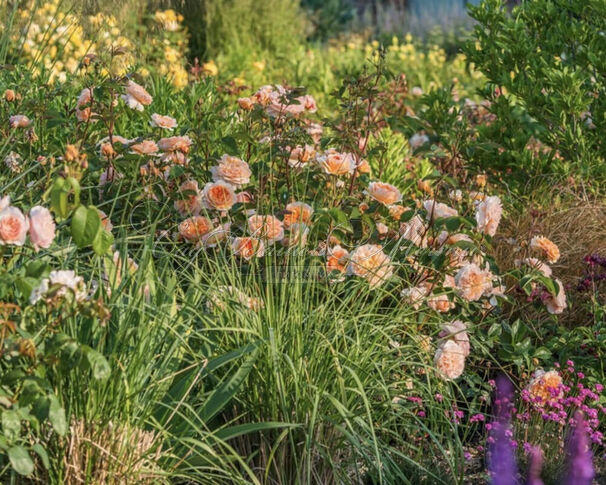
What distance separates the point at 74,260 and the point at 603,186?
322 cm

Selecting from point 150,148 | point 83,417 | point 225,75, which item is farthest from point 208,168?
point 225,75

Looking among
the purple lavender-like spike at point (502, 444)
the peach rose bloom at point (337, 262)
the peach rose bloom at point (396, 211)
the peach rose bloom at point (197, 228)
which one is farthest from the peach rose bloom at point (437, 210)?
the peach rose bloom at point (197, 228)

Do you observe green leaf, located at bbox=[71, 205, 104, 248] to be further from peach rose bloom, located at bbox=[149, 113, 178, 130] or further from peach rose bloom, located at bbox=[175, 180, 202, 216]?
peach rose bloom, located at bbox=[149, 113, 178, 130]

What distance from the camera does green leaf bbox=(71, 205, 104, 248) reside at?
6.59 feet

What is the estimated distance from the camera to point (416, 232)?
11.0 ft

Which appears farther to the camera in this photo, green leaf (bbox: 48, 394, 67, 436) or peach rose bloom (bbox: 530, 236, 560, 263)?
peach rose bloom (bbox: 530, 236, 560, 263)

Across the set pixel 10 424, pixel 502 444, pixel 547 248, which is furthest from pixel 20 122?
pixel 502 444

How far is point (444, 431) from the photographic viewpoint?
296cm

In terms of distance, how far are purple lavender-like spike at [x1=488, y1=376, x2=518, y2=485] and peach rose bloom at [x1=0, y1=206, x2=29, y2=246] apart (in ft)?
3.86

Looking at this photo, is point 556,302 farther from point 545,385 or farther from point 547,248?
point 545,385

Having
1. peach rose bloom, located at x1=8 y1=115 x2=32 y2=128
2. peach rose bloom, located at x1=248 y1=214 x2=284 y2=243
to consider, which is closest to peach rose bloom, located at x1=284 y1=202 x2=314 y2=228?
peach rose bloom, located at x1=248 y1=214 x2=284 y2=243

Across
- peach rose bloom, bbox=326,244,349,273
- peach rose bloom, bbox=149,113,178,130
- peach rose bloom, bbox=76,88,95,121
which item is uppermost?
peach rose bloom, bbox=76,88,95,121

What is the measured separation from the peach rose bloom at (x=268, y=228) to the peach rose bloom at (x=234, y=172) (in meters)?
0.23

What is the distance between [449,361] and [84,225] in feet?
4.49
